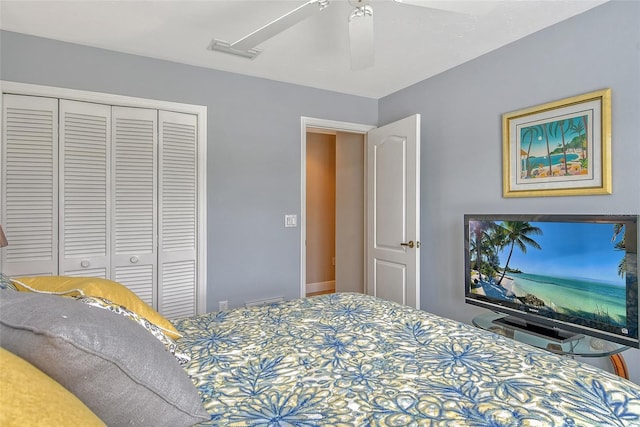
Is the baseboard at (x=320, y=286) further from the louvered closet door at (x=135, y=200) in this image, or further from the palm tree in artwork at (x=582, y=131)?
the palm tree in artwork at (x=582, y=131)

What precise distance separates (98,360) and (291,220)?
263 cm

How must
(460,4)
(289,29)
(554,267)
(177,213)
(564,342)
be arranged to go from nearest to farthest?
1. (460,4)
2. (564,342)
3. (554,267)
4. (289,29)
5. (177,213)

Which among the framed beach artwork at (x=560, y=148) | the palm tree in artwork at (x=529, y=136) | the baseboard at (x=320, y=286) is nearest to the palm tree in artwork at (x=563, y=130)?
the framed beach artwork at (x=560, y=148)

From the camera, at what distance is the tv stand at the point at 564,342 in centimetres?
185

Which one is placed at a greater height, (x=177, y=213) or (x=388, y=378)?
(x=177, y=213)

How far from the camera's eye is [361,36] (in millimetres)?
1781

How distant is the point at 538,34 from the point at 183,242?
3.03m

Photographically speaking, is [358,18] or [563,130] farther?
[563,130]

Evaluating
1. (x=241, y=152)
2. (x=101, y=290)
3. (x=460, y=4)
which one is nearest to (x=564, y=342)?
(x=460, y=4)

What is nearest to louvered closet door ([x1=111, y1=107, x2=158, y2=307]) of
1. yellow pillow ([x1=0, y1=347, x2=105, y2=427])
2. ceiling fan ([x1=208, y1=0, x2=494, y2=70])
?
ceiling fan ([x1=208, y1=0, x2=494, y2=70])

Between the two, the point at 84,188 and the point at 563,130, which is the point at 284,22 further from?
the point at 84,188

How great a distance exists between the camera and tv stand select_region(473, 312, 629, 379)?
6.08 feet

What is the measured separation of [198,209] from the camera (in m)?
2.91

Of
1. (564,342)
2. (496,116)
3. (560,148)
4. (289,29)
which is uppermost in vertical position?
(289,29)
